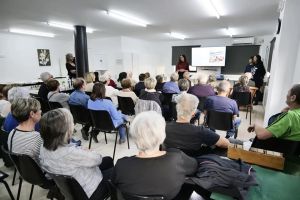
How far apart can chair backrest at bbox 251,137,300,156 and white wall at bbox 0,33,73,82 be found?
961 cm

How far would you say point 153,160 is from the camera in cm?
113

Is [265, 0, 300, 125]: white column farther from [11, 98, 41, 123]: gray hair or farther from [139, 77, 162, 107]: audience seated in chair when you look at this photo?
[11, 98, 41, 123]: gray hair

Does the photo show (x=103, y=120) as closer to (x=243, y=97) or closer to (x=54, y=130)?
(x=54, y=130)

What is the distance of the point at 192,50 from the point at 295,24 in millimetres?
7213

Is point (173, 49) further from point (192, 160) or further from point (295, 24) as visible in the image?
point (192, 160)

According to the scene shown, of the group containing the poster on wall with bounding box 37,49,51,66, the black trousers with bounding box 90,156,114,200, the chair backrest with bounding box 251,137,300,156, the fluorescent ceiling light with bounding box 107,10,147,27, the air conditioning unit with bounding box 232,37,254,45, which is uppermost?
the fluorescent ceiling light with bounding box 107,10,147,27

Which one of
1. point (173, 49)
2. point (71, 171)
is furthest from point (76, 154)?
point (173, 49)

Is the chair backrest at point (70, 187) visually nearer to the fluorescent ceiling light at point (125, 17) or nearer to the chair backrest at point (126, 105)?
the chair backrest at point (126, 105)

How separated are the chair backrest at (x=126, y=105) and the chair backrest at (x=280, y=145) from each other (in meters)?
2.39

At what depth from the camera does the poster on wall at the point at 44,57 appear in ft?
31.0

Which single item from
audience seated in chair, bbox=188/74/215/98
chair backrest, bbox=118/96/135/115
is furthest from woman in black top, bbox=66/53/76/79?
audience seated in chair, bbox=188/74/215/98

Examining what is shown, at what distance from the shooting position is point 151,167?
1102 millimetres

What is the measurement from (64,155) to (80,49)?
608 centimetres

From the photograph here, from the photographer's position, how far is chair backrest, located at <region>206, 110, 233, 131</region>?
2859 millimetres
